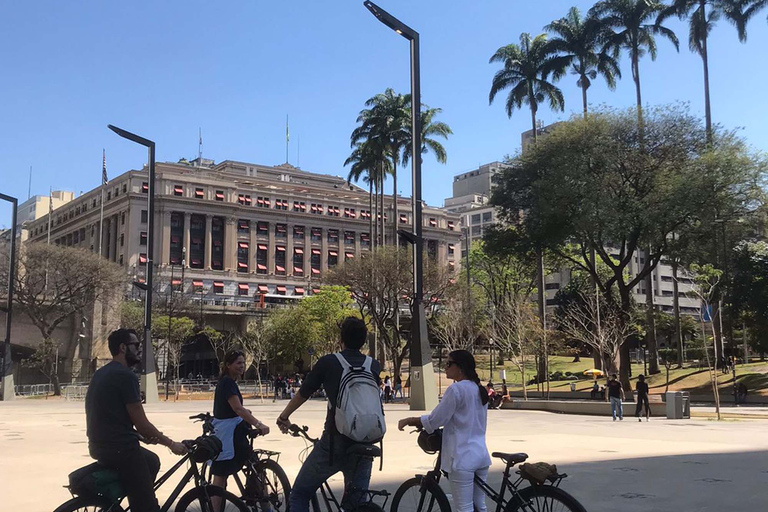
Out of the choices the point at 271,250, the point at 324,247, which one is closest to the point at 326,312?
the point at 271,250

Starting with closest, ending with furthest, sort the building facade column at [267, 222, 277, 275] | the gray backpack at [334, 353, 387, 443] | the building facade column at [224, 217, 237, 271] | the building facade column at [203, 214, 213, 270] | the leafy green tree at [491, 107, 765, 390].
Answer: the gray backpack at [334, 353, 387, 443]
the leafy green tree at [491, 107, 765, 390]
the building facade column at [203, 214, 213, 270]
the building facade column at [224, 217, 237, 271]
the building facade column at [267, 222, 277, 275]

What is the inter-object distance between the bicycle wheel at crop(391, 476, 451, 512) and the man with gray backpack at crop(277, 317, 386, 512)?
54cm

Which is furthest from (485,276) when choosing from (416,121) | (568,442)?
(568,442)

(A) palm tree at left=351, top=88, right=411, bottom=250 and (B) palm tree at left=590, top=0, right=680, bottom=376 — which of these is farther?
(A) palm tree at left=351, top=88, right=411, bottom=250

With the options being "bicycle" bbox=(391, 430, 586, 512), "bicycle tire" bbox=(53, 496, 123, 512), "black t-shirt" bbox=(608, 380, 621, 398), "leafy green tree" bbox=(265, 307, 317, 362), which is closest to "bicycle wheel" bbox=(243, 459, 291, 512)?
"bicycle" bbox=(391, 430, 586, 512)

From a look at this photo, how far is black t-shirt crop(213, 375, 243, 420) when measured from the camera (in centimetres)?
662

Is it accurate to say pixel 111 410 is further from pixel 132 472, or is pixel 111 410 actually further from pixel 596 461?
pixel 596 461

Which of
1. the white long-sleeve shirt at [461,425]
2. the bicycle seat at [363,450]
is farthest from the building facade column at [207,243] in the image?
the bicycle seat at [363,450]

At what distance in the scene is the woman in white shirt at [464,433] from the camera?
528 cm

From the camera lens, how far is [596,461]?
11.9 m

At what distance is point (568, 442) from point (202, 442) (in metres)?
11.6

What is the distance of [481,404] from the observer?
216 inches

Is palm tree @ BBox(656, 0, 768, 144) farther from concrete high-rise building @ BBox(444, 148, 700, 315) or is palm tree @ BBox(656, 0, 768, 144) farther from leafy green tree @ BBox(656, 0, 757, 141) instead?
concrete high-rise building @ BBox(444, 148, 700, 315)

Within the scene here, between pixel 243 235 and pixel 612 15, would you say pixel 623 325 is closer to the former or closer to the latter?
pixel 612 15
